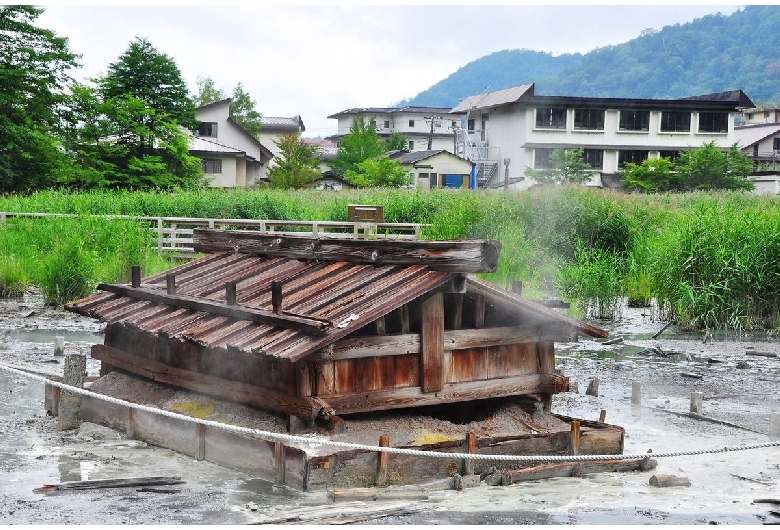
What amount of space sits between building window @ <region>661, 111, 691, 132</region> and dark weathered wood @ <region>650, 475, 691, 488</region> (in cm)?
5377

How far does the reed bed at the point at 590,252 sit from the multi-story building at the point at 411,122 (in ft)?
213

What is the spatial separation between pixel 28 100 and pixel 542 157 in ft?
97.7

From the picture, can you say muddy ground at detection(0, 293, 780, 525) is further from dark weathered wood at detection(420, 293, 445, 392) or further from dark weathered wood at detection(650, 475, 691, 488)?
dark weathered wood at detection(420, 293, 445, 392)

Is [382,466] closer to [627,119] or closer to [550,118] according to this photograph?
[550,118]

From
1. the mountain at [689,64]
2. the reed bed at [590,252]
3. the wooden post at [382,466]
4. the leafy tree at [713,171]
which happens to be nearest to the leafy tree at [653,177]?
the leafy tree at [713,171]

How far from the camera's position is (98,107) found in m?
51.7

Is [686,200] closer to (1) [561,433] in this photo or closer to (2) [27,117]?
(1) [561,433]

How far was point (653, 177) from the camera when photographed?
54969 mm

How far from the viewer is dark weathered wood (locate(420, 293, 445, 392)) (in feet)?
32.8

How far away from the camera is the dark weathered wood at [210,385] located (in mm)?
9453

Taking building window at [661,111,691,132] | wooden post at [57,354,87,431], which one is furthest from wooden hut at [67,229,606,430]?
building window at [661,111,691,132]

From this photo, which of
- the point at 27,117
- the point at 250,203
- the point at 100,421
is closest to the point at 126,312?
the point at 100,421

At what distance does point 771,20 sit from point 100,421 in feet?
525

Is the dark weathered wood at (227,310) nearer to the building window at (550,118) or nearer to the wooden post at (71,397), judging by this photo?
the wooden post at (71,397)
